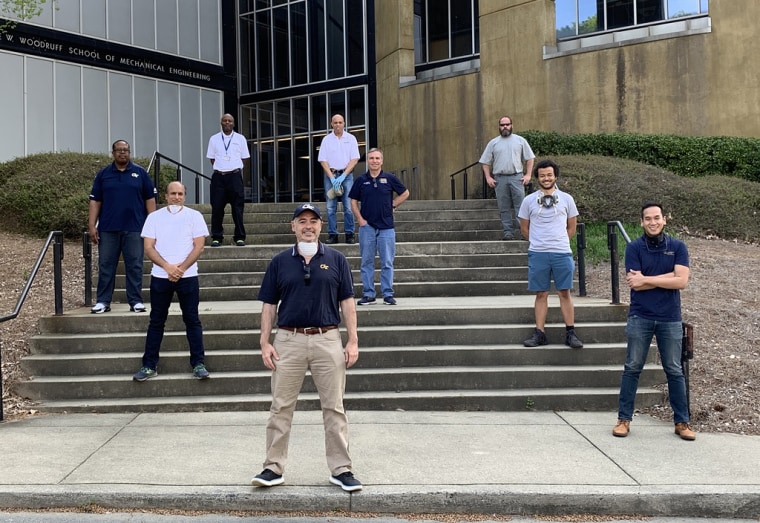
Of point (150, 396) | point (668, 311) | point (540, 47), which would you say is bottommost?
point (150, 396)

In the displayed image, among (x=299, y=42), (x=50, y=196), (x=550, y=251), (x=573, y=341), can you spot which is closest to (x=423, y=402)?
(x=573, y=341)

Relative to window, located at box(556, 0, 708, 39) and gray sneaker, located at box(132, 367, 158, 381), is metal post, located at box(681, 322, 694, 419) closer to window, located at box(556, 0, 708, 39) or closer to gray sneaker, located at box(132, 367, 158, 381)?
gray sneaker, located at box(132, 367, 158, 381)

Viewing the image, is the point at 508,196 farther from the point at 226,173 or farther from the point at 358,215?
the point at 226,173

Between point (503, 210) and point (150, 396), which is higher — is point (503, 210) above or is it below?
above

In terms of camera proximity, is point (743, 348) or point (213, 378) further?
point (743, 348)

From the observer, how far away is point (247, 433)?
6.35 m

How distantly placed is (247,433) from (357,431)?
977 millimetres

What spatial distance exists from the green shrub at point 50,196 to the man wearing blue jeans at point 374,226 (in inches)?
244

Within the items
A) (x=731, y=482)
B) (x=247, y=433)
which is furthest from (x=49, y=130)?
(x=731, y=482)

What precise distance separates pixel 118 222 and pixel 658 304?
609 centimetres

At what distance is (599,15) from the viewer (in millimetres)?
19375

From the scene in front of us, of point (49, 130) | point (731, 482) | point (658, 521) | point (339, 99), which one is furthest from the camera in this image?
point (339, 99)

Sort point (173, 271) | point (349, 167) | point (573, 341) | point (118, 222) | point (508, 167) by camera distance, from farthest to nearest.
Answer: point (508, 167) < point (349, 167) < point (118, 222) < point (573, 341) < point (173, 271)

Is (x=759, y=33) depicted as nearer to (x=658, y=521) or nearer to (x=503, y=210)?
(x=503, y=210)
